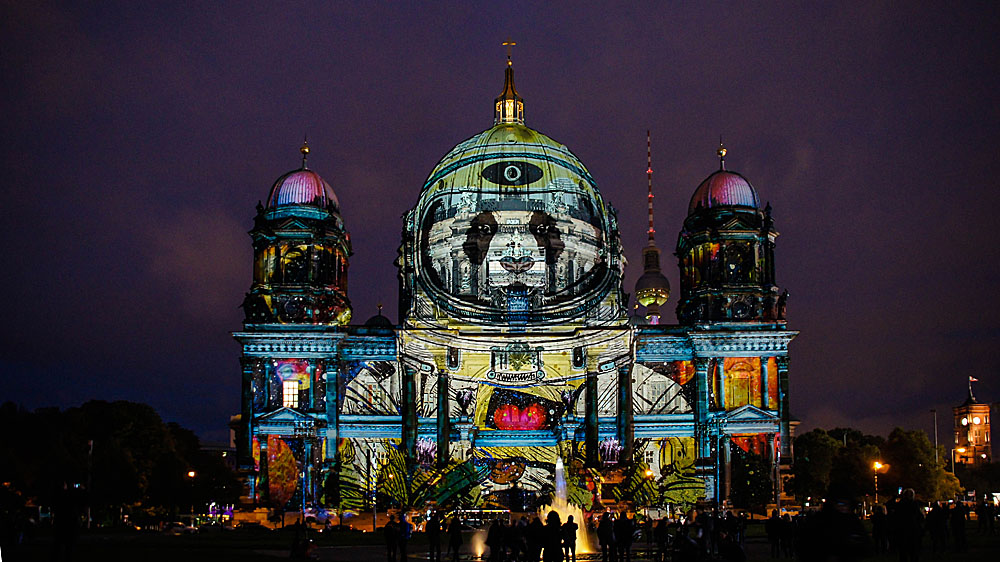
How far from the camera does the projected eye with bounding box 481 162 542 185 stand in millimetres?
83375

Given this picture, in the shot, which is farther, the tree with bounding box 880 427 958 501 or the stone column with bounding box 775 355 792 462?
the tree with bounding box 880 427 958 501

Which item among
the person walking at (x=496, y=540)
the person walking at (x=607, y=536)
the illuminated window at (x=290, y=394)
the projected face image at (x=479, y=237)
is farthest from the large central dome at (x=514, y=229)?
the person walking at (x=496, y=540)

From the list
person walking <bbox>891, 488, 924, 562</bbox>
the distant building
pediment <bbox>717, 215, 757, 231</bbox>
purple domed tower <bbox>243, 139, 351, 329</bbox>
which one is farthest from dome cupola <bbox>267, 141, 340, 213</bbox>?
the distant building

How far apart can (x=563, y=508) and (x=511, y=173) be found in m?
28.8

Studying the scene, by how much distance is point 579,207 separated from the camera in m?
83.9

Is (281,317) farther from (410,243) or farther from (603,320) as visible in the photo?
(603,320)

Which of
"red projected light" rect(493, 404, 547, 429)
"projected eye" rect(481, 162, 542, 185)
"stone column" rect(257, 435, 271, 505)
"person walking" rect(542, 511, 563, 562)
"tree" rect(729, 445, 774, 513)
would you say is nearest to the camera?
"person walking" rect(542, 511, 563, 562)

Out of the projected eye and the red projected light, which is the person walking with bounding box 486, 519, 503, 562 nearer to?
the red projected light

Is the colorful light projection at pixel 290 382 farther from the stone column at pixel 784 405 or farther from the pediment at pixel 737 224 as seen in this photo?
the stone column at pixel 784 405

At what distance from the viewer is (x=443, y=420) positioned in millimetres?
69812

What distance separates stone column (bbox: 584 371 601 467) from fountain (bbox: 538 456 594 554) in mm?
2010

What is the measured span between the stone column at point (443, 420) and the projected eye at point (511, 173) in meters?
18.2

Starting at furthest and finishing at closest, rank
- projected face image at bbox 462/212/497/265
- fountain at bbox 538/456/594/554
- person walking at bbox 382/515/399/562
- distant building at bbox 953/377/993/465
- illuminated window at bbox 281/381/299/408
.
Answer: distant building at bbox 953/377/993/465
projected face image at bbox 462/212/497/265
illuminated window at bbox 281/381/299/408
fountain at bbox 538/456/594/554
person walking at bbox 382/515/399/562

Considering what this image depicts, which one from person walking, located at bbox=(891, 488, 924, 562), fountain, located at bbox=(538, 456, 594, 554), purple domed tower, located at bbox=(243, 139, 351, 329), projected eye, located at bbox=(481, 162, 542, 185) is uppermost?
projected eye, located at bbox=(481, 162, 542, 185)
